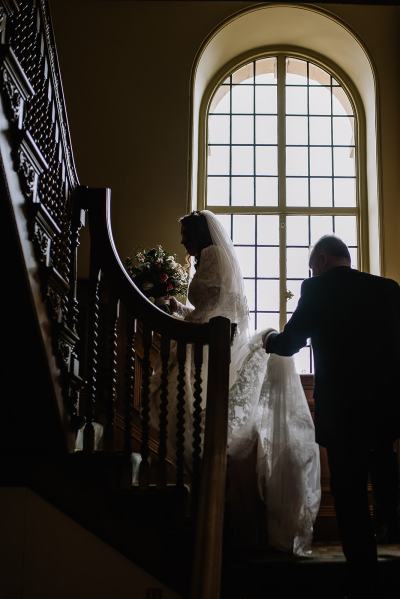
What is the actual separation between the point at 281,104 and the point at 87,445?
5.08m

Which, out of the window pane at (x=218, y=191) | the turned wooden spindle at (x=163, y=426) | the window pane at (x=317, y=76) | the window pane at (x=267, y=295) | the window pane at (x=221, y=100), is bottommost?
the turned wooden spindle at (x=163, y=426)

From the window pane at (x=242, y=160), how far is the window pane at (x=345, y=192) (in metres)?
0.83

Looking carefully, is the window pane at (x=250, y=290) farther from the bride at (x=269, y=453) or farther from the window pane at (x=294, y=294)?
the bride at (x=269, y=453)

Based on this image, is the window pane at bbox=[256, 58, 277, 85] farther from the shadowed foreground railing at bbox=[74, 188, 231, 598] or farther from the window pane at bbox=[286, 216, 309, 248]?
the shadowed foreground railing at bbox=[74, 188, 231, 598]

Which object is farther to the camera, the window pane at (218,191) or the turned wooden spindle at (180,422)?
the window pane at (218,191)

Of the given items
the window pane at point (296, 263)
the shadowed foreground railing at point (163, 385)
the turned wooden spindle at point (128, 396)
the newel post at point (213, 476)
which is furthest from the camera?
the window pane at point (296, 263)

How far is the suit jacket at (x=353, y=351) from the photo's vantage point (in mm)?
3264

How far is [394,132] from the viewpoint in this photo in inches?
286

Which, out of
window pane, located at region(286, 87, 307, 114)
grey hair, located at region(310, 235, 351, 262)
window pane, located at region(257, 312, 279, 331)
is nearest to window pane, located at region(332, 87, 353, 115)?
window pane, located at region(286, 87, 307, 114)

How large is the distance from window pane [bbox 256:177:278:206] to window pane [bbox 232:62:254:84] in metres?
1.07

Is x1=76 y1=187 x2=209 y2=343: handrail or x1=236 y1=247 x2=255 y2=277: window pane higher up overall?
x1=236 y1=247 x2=255 y2=277: window pane

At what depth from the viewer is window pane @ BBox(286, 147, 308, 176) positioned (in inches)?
305

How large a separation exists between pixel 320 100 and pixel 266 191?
1111mm

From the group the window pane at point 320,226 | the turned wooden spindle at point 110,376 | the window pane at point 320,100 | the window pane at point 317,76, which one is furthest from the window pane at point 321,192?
the turned wooden spindle at point 110,376
